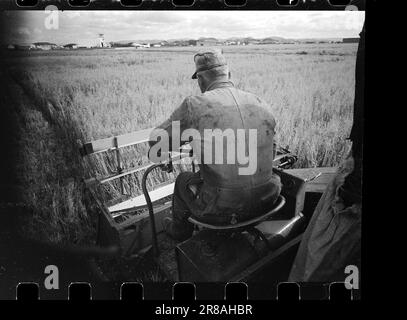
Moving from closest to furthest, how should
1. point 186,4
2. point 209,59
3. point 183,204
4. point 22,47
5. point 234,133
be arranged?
point 234,133 < point 209,59 < point 183,204 < point 186,4 < point 22,47

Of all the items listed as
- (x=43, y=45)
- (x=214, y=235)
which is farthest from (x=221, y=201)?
(x=43, y=45)

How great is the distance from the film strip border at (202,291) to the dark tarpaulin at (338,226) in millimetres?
194

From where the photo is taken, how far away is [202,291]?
8.98ft

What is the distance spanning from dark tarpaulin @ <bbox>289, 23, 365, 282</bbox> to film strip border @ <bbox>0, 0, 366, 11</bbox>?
0.38 meters

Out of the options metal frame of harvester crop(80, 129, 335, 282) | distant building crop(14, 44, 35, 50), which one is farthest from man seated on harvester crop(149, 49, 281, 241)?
distant building crop(14, 44, 35, 50)

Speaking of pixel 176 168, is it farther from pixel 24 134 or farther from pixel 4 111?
pixel 4 111

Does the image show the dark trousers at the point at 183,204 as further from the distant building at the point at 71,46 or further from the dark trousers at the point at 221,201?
the distant building at the point at 71,46

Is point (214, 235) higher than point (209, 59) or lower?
lower

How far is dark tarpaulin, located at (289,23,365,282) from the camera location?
8.26 feet

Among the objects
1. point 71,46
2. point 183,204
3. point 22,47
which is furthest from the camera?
point 71,46

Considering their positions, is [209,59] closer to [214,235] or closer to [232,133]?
[232,133]

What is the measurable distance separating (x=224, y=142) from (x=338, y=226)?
42.1 inches

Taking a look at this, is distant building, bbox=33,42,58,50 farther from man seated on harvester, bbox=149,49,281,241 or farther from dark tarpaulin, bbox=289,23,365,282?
dark tarpaulin, bbox=289,23,365,282

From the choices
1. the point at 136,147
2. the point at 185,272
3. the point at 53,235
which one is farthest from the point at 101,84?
the point at 185,272
